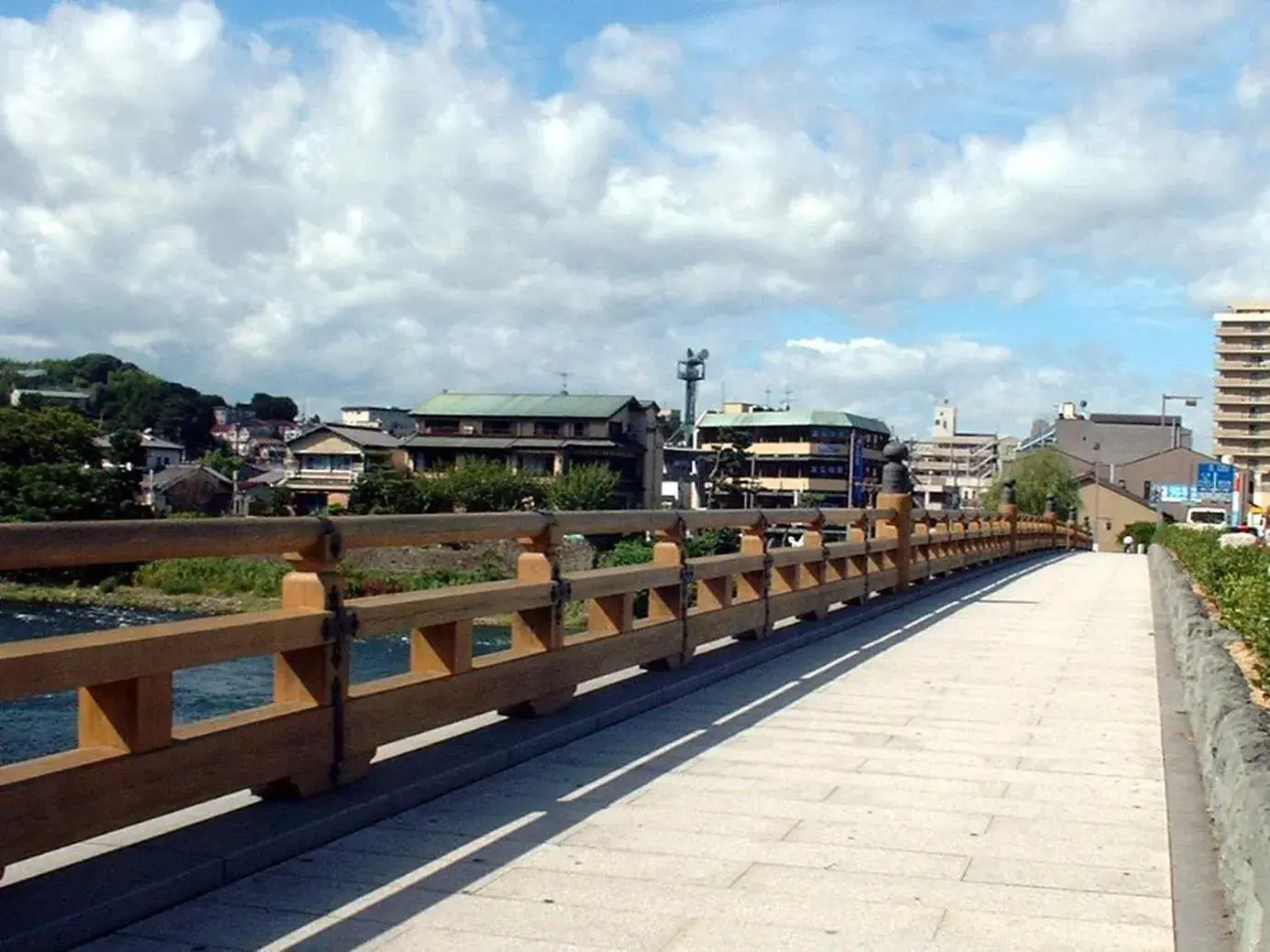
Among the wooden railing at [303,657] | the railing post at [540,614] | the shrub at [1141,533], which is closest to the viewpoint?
the wooden railing at [303,657]

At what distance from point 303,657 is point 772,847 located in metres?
1.88

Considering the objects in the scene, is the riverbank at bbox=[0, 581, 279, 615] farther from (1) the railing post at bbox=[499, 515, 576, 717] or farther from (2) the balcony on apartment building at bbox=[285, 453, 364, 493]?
(2) the balcony on apartment building at bbox=[285, 453, 364, 493]

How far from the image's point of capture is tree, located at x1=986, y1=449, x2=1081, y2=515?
259 feet

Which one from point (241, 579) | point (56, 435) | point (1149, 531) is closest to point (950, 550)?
point (241, 579)

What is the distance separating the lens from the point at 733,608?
34.0 ft

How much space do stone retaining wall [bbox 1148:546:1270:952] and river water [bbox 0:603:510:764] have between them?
885 cm

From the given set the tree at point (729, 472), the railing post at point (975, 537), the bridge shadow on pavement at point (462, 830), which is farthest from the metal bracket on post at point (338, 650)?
the tree at point (729, 472)

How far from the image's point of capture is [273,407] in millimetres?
155000

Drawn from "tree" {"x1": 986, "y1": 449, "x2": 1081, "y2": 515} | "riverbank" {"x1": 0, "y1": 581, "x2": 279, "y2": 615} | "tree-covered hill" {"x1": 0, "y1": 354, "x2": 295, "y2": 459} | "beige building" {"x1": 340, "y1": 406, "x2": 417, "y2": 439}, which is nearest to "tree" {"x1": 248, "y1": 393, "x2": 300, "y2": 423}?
"beige building" {"x1": 340, "y1": 406, "x2": 417, "y2": 439}

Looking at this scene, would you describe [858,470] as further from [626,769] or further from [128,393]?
[626,769]

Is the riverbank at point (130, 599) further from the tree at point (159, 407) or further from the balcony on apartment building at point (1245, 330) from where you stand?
the balcony on apartment building at point (1245, 330)

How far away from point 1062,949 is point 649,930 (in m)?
1.24

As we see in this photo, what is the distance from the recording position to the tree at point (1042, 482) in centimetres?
7891

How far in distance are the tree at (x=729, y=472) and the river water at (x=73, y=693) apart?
166 ft
